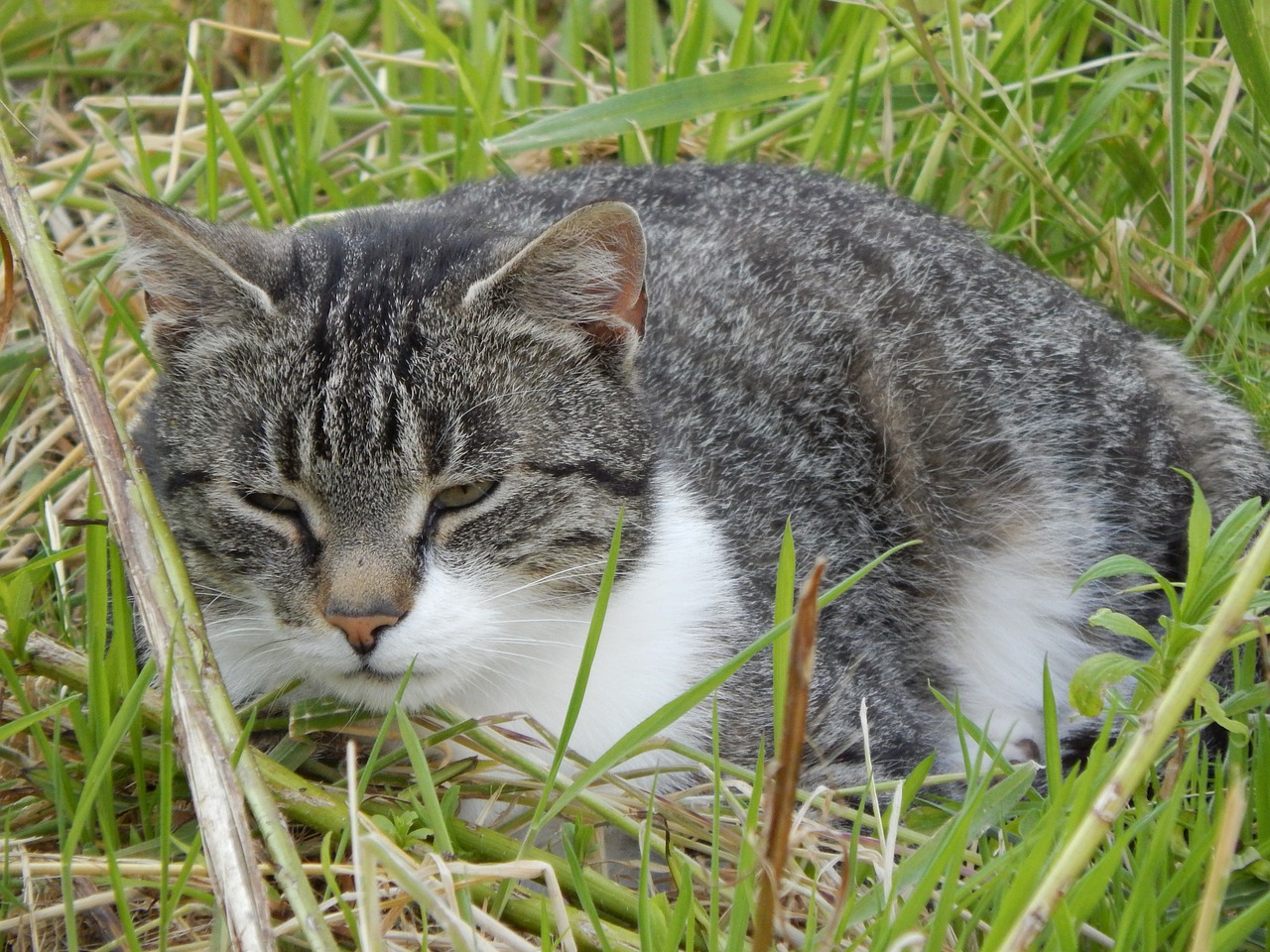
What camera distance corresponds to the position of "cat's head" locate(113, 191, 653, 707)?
231 cm

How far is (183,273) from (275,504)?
448 mm

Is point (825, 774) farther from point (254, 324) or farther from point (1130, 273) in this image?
point (1130, 273)

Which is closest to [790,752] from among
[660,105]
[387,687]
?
[387,687]

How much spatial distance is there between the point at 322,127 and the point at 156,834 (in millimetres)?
2515

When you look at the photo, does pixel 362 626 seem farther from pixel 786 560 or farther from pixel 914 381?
pixel 914 381

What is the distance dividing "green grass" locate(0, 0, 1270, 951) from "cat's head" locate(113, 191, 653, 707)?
0.52ft

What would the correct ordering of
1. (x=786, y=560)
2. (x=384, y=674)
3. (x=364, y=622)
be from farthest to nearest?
(x=384, y=674) → (x=364, y=622) → (x=786, y=560)

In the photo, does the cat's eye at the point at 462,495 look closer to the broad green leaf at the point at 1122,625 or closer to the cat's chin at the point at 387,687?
the cat's chin at the point at 387,687

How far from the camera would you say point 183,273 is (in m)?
2.47

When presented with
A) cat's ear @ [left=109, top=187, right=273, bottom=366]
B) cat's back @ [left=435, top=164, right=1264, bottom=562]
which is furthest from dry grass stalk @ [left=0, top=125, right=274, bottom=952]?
cat's back @ [left=435, top=164, right=1264, bottom=562]

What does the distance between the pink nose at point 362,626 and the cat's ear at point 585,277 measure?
598 millimetres

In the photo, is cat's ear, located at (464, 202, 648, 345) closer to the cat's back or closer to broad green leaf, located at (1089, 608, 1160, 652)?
the cat's back

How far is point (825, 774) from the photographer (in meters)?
2.75

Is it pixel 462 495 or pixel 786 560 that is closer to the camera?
pixel 786 560
